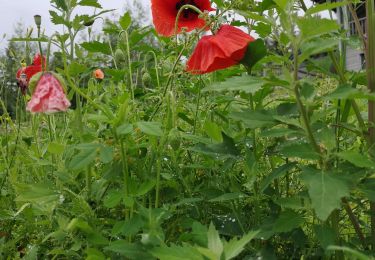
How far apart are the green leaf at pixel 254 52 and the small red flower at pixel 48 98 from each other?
1.13 ft

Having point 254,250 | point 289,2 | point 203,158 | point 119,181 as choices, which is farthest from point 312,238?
point 289,2

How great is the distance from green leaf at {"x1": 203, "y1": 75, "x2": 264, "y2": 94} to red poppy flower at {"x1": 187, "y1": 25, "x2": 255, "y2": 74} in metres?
0.16

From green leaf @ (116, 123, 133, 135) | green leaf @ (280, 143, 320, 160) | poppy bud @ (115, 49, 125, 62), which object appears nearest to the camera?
green leaf @ (280, 143, 320, 160)

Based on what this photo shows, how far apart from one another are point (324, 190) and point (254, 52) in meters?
0.35

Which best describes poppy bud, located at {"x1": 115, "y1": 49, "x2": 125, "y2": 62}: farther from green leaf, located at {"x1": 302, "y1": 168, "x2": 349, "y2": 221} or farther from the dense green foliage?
green leaf, located at {"x1": 302, "y1": 168, "x2": 349, "y2": 221}

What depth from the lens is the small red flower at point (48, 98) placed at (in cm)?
91

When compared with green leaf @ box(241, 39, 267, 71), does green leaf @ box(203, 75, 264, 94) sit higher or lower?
lower

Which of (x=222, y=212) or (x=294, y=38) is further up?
(x=294, y=38)

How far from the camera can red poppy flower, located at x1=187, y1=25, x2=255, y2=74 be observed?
0.91 meters

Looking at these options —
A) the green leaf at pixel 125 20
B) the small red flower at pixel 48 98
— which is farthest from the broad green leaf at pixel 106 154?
the green leaf at pixel 125 20

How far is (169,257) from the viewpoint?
2.22ft

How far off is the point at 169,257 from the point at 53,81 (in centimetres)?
44

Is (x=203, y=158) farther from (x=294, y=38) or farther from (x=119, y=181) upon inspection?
(x=294, y=38)

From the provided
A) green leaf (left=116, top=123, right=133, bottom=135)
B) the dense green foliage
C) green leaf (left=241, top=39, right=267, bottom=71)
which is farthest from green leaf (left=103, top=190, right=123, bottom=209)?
green leaf (left=241, top=39, right=267, bottom=71)
